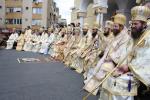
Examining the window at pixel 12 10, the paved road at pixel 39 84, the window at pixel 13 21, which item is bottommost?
the paved road at pixel 39 84

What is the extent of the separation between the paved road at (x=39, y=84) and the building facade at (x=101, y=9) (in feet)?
19.3

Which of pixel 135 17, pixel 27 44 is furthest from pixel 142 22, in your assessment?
pixel 27 44

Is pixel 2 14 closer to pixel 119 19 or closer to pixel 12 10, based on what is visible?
pixel 12 10

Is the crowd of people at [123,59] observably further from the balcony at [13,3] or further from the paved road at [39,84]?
the balcony at [13,3]

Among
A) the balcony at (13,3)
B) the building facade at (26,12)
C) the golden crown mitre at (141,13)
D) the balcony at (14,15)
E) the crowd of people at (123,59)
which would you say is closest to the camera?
the crowd of people at (123,59)

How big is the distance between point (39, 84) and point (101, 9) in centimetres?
1036

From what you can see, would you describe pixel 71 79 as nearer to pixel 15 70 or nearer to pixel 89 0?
→ pixel 15 70

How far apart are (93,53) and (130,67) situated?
5082 millimetres

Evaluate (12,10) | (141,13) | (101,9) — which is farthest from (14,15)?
(141,13)

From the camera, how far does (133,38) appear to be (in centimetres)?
512

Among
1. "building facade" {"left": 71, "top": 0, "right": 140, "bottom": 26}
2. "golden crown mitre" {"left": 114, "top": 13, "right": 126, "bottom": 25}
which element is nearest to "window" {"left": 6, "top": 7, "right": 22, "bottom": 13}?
"building facade" {"left": 71, "top": 0, "right": 140, "bottom": 26}

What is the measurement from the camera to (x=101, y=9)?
58.5 feet

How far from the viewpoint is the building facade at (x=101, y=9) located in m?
17.9

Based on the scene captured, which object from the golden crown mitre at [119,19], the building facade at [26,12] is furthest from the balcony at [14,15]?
the golden crown mitre at [119,19]
